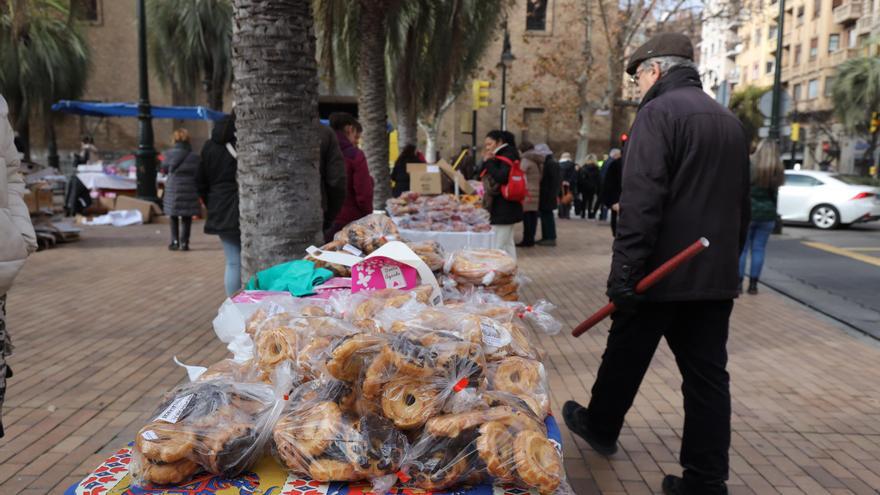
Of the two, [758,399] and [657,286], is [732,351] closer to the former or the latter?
[758,399]

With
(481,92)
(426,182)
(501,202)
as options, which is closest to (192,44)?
(481,92)

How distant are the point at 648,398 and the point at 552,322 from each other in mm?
1699

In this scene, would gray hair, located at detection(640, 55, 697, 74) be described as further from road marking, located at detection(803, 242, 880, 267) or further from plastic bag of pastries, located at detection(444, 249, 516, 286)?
road marking, located at detection(803, 242, 880, 267)

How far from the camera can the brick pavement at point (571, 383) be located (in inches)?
140

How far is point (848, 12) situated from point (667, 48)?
188ft

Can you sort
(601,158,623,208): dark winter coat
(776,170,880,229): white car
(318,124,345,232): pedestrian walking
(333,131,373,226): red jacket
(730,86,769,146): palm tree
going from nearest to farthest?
(318,124,345,232): pedestrian walking, (333,131,373,226): red jacket, (601,158,623,208): dark winter coat, (776,170,880,229): white car, (730,86,769,146): palm tree

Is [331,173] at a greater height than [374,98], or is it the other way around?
[374,98]

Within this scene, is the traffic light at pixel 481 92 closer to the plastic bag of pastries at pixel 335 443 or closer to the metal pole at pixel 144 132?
the metal pole at pixel 144 132

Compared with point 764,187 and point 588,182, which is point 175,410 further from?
point 588,182

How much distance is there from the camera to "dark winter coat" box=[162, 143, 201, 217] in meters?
11.0

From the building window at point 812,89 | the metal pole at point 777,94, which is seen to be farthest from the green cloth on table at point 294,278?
the building window at point 812,89

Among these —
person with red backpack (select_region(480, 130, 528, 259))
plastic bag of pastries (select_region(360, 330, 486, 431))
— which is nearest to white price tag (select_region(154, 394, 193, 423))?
plastic bag of pastries (select_region(360, 330, 486, 431))

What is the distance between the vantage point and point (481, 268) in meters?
3.82

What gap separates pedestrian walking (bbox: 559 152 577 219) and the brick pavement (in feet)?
37.9
